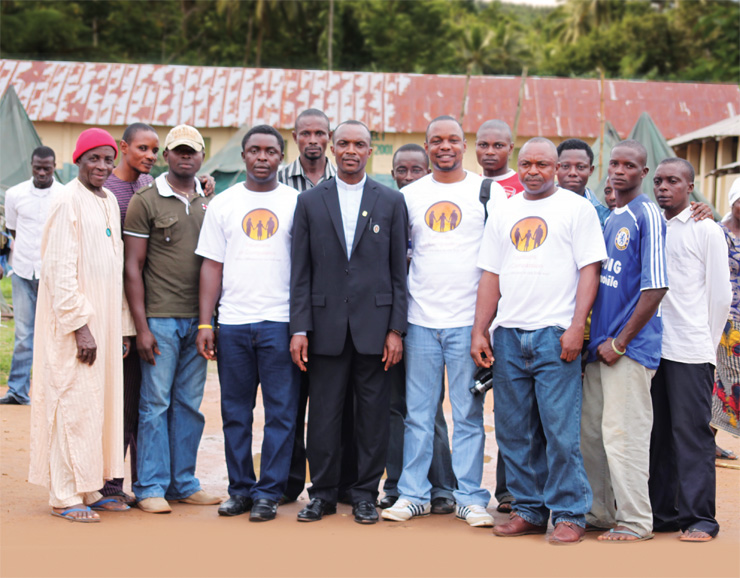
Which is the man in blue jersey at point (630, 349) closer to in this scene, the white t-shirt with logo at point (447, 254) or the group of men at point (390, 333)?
the group of men at point (390, 333)

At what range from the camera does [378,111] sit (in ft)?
72.3

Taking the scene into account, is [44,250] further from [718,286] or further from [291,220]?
[718,286]

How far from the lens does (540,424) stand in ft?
14.8

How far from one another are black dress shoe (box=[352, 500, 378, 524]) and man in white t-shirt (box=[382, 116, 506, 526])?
6cm

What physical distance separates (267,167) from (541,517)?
2.43m

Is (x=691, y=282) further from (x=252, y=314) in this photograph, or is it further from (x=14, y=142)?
(x=14, y=142)

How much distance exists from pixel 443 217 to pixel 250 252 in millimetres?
1102

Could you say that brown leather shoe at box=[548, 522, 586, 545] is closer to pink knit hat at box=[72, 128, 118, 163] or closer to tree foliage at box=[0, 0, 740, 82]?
pink knit hat at box=[72, 128, 118, 163]

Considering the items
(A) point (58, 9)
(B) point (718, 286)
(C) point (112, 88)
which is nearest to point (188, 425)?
(B) point (718, 286)

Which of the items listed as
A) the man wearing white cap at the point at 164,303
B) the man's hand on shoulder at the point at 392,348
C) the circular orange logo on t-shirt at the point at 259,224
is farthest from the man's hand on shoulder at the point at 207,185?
the man's hand on shoulder at the point at 392,348

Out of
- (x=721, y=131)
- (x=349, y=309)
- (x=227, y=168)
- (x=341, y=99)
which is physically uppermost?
(x=341, y=99)

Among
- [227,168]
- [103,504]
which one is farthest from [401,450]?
[227,168]

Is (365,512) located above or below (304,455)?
below

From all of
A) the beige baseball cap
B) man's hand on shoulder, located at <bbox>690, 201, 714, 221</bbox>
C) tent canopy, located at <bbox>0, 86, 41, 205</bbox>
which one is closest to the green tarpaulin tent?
A: tent canopy, located at <bbox>0, 86, 41, 205</bbox>
